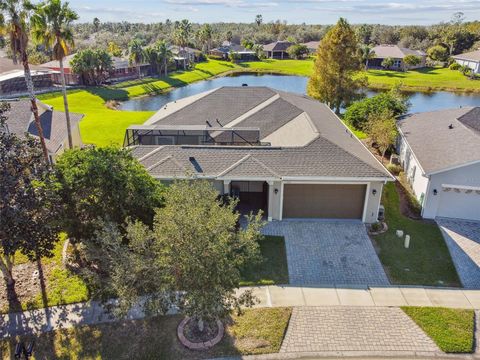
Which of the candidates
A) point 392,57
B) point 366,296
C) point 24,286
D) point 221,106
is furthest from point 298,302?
point 392,57

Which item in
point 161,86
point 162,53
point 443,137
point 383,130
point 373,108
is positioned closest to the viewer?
point 443,137

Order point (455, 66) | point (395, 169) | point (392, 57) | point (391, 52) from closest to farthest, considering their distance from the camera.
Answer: point (395, 169)
point (455, 66)
point (392, 57)
point (391, 52)

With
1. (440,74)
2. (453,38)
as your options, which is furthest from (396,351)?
(453,38)

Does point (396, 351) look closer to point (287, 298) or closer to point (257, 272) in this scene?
point (287, 298)

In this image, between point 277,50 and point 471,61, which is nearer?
point 471,61

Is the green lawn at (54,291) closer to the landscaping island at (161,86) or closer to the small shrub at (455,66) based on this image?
the landscaping island at (161,86)

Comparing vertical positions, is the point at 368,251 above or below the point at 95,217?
below

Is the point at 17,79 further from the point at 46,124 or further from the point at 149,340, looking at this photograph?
the point at 149,340
